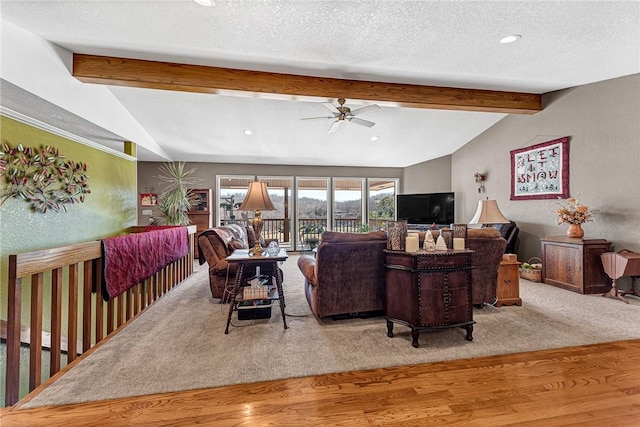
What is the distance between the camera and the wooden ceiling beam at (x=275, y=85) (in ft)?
11.2

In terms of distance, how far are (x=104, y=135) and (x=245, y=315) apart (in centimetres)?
392

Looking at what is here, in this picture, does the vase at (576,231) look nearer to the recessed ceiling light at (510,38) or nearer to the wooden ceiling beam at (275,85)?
the wooden ceiling beam at (275,85)

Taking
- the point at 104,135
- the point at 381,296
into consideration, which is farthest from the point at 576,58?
the point at 104,135

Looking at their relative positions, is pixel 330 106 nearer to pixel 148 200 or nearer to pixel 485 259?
pixel 485 259

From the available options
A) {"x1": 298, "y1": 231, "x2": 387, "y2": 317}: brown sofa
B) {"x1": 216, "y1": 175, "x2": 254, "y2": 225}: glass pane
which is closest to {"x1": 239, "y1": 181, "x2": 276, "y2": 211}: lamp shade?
{"x1": 298, "y1": 231, "x2": 387, "y2": 317}: brown sofa

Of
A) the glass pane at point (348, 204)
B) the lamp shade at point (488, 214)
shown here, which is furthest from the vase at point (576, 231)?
the glass pane at point (348, 204)

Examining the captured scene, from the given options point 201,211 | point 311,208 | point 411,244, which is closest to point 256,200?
point 411,244

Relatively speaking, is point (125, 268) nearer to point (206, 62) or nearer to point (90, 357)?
point (90, 357)

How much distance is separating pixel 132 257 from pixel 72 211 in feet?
5.52

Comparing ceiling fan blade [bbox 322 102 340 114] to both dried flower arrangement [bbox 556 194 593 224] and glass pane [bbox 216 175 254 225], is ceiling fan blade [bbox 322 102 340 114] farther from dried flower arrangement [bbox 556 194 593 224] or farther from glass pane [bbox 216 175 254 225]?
glass pane [bbox 216 175 254 225]

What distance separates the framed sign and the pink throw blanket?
600 cm

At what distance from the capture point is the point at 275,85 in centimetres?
384

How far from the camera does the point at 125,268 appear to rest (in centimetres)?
279

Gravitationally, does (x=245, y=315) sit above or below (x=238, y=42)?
below
